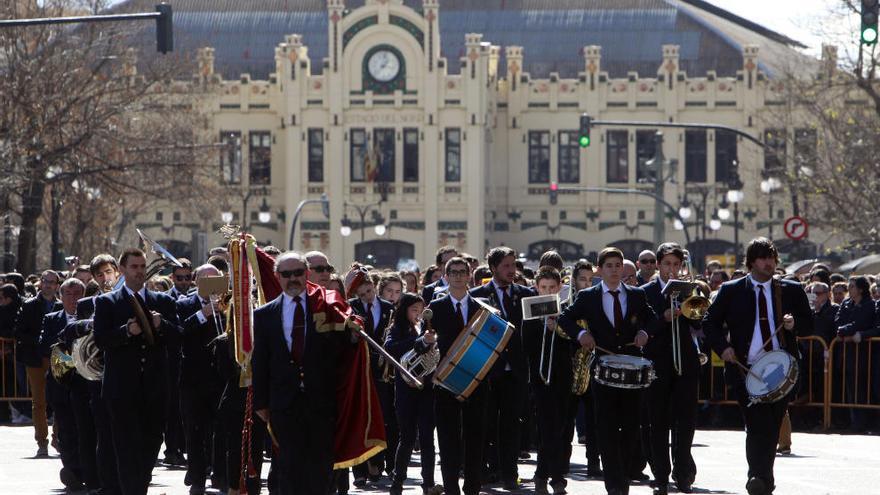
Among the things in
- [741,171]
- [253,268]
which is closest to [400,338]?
[253,268]

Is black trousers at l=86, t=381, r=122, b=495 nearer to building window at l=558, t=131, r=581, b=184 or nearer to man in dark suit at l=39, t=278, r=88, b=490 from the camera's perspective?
man in dark suit at l=39, t=278, r=88, b=490

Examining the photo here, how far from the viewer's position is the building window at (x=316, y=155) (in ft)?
238

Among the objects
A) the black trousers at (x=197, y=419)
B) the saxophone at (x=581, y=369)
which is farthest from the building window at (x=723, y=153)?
the black trousers at (x=197, y=419)

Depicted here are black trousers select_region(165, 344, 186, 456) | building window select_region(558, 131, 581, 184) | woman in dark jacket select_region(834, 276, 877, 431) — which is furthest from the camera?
building window select_region(558, 131, 581, 184)

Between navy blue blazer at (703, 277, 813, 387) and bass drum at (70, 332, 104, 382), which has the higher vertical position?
navy blue blazer at (703, 277, 813, 387)

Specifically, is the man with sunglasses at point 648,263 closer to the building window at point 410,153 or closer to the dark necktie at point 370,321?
the dark necktie at point 370,321

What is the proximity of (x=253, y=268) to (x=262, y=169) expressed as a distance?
61485 millimetres

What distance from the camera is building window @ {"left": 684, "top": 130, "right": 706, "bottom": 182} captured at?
242ft

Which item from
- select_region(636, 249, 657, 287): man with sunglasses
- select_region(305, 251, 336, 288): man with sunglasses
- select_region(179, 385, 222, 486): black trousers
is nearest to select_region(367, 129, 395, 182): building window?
select_region(636, 249, 657, 287): man with sunglasses

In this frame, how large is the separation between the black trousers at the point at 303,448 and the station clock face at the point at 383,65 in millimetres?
61275

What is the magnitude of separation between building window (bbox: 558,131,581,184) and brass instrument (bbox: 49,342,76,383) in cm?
5947

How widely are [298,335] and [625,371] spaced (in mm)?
3066

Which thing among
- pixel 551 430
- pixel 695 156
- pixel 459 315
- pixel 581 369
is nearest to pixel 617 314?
pixel 459 315

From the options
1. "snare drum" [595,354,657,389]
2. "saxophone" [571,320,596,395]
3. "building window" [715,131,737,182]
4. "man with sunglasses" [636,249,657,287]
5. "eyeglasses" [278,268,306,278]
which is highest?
"building window" [715,131,737,182]
